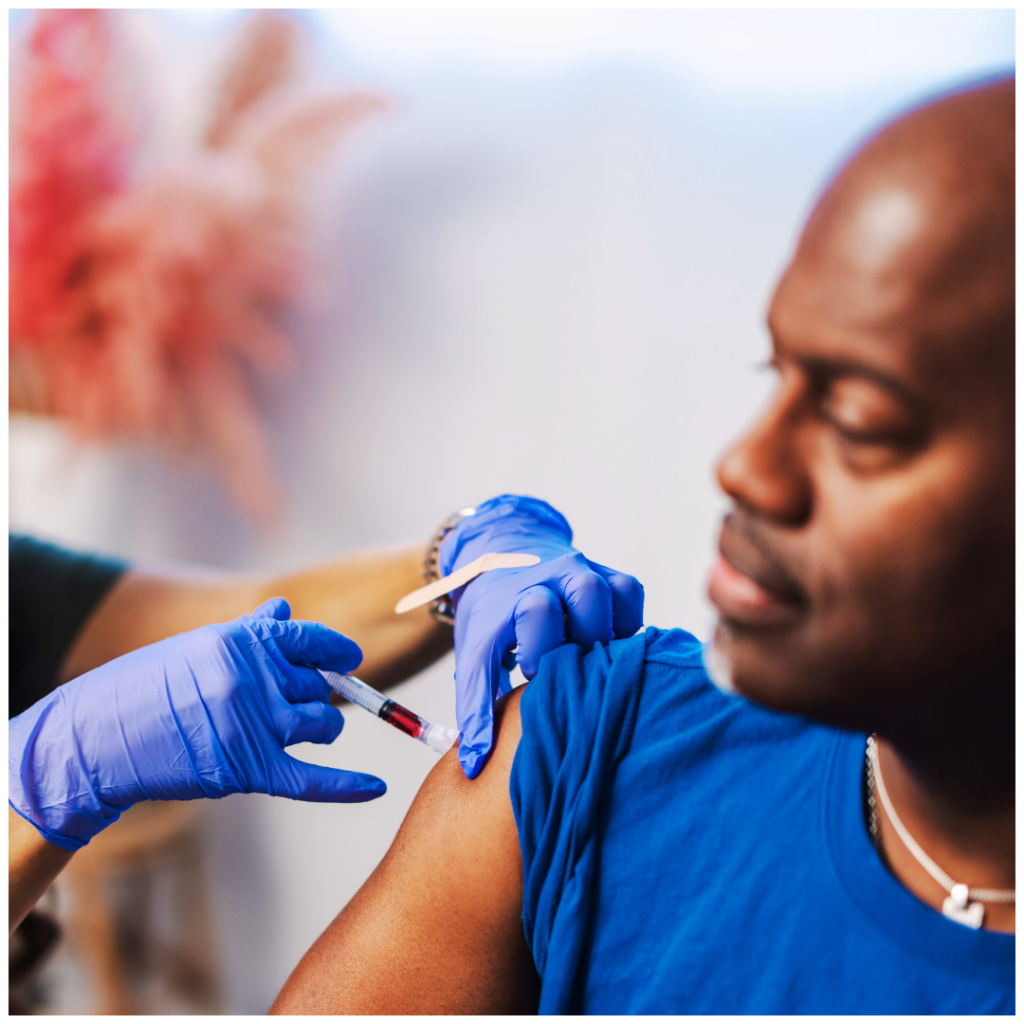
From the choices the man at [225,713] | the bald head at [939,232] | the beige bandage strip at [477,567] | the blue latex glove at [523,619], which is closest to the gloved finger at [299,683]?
the man at [225,713]

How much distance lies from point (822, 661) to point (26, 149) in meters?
2.19

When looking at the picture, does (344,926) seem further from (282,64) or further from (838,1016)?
(282,64)

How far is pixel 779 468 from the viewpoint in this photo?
660 mm

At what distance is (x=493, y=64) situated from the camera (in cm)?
182

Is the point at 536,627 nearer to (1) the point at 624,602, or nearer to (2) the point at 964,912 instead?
(1) the point at 624,602

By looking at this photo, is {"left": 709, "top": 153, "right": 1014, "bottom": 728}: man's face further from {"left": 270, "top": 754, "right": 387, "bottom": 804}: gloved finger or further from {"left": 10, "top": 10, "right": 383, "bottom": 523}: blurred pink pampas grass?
{"left": 10, "top": 10, "right": 383, "bottom": 523}: blurred pink pampas grass

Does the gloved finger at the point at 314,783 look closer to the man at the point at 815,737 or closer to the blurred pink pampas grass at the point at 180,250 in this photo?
the man at the point at 815,737

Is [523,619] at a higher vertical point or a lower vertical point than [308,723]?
higher

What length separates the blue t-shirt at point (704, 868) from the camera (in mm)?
722

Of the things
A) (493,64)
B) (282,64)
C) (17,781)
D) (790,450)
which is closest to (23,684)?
(17,781)

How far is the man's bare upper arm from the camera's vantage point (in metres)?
0.86

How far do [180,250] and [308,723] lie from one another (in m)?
1.42

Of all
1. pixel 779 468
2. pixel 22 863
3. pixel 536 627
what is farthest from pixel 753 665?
pixel 22 863

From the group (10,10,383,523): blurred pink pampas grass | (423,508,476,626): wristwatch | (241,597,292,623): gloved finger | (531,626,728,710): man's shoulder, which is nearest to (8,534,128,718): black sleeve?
(10,10,383,523): blurred pink pampas grass
